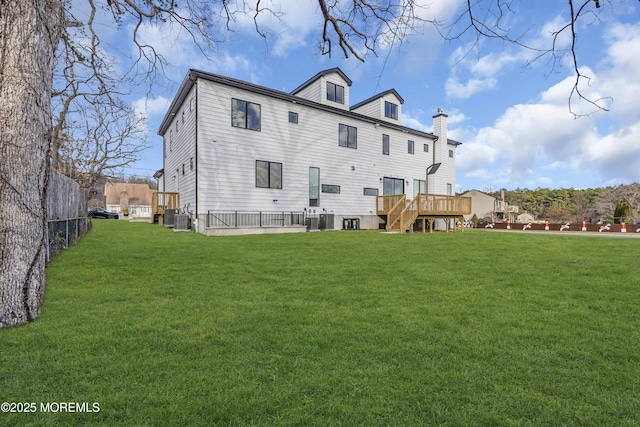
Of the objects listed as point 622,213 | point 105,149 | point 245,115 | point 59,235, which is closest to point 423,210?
point 245,115

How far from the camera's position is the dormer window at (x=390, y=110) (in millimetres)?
21656

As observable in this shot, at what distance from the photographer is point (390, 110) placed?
22.0 metres

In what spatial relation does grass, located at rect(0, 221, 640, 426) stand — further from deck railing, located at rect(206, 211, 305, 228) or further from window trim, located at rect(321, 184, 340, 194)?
window trim, located at rect(321, 184, 340, 194)

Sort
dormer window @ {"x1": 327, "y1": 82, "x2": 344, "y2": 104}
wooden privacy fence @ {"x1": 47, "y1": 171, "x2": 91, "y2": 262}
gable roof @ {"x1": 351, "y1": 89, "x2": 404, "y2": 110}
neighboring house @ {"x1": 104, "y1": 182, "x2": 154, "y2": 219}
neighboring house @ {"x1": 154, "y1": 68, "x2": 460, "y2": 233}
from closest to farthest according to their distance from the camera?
wooden privacy fence @ {"x1": 47, "y1": 171, "x2": 91, "y2": 262}, neighboring house @ {"x1": 154, "y1": 68, "x2": 460, "y2": 233}, dormer window @ {"x1": 327, "y1": 82, "x2": 344, "y2": 104}, gable roof @ {"x1": 351, "y1": 89, "x2": 404, "y2": 110}, neighboring house @ {"x1": 104, "y1": 182, "x2": 154, "y2": 219}

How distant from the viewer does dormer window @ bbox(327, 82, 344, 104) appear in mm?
19178

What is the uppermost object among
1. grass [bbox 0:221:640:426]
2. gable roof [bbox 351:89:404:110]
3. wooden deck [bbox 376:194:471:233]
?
gable roof [bbox 351:89:404:110]

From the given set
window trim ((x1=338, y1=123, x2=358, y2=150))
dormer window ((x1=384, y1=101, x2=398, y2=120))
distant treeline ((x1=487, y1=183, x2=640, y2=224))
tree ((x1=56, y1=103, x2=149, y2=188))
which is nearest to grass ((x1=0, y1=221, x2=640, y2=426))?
window trim ((x1=338, y1=123, x2=358, y2=150))

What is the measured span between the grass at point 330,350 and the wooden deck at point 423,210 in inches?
411

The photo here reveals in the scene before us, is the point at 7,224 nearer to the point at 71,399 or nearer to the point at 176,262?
the point at 71,399

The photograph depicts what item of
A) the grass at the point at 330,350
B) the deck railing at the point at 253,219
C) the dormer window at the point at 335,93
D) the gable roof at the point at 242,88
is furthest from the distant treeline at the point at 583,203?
the grass at the point at 330,350

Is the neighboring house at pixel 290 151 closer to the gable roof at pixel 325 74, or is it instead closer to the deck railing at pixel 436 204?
the gable roof at pixel 325 74

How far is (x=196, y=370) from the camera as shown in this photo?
2.38 metres

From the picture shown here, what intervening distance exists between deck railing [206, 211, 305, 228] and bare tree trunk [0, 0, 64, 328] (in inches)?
406

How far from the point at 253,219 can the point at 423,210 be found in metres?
8.56
